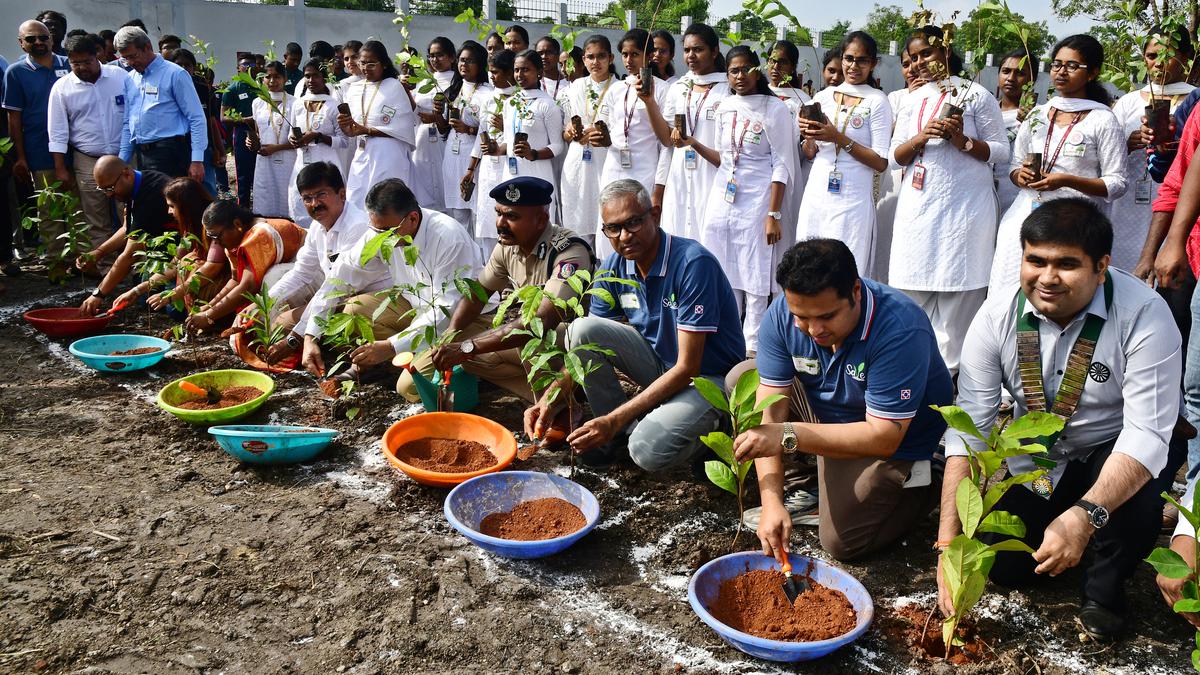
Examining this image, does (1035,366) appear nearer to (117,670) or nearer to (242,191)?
(117,670)

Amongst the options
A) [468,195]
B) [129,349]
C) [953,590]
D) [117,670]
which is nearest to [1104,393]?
[953,590]

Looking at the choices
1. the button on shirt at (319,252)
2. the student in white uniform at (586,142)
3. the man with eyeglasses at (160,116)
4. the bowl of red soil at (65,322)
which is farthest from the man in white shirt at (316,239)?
the man with eyeglasses at (160,116)

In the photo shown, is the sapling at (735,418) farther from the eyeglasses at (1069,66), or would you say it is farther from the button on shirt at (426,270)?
the eyeglasses at (1069,66)

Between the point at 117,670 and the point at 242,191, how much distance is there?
8308mm

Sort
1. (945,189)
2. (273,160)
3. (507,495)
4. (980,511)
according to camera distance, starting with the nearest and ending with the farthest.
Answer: (980,511), (507,495), (945,189), (273,160)

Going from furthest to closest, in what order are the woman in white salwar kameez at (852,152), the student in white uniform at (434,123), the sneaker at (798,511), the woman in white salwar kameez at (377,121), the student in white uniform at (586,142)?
the student in white uniform at (434,123)
the woman in white salwar kameez at (377,121)
the student in white uniform at (586,142)
the woman in white salwar kameez at (852,152)
the sneaker at (798,511)

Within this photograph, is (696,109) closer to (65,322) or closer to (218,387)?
(218,387)

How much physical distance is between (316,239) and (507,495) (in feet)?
8.05

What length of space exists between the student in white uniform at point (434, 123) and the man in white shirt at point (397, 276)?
2496 mm

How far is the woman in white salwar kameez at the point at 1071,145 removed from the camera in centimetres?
393

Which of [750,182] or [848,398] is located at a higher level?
[750,182]

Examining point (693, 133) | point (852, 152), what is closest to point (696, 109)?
point (693, 133)

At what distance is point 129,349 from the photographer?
476cm

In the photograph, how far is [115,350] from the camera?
475cm
